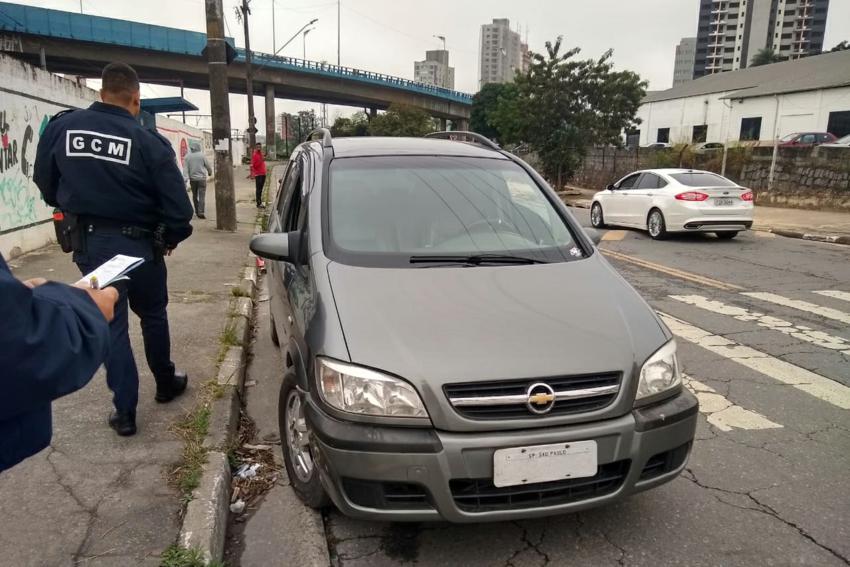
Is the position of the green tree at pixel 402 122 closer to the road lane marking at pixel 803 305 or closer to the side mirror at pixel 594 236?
the road lane marking at pixel 803 305

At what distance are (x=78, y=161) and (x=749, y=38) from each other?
145828 millimetres

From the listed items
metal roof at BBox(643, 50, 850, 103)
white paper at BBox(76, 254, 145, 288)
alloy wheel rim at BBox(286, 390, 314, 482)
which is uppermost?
metal roof at BBox(643, 50, 850, 103)

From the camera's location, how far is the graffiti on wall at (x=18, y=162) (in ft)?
25.8

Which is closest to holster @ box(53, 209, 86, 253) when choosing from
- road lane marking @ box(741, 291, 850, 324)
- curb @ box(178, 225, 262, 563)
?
curb @ box(178, 225, 262, 563)

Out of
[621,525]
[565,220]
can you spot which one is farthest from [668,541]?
[565,220]

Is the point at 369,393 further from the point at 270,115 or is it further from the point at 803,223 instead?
the point at 270,115

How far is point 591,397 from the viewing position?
2441mm

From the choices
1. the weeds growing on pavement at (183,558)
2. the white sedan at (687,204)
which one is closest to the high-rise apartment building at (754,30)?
the white sedan at (687,204)

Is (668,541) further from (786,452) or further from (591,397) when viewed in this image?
(786,452)

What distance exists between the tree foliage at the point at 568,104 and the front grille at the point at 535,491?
28467 mm

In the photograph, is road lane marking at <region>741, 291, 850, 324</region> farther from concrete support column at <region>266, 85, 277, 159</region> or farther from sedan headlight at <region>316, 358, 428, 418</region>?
concrete support column at <region>266, 85, 277, 159</region>

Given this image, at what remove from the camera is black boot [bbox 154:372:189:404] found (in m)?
3.97

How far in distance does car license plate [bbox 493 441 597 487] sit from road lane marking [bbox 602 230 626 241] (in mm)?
10940

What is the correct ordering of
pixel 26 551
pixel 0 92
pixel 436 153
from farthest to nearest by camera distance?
1. pixel 0 92
2. pixel 436 153
3. pixel 26 551
